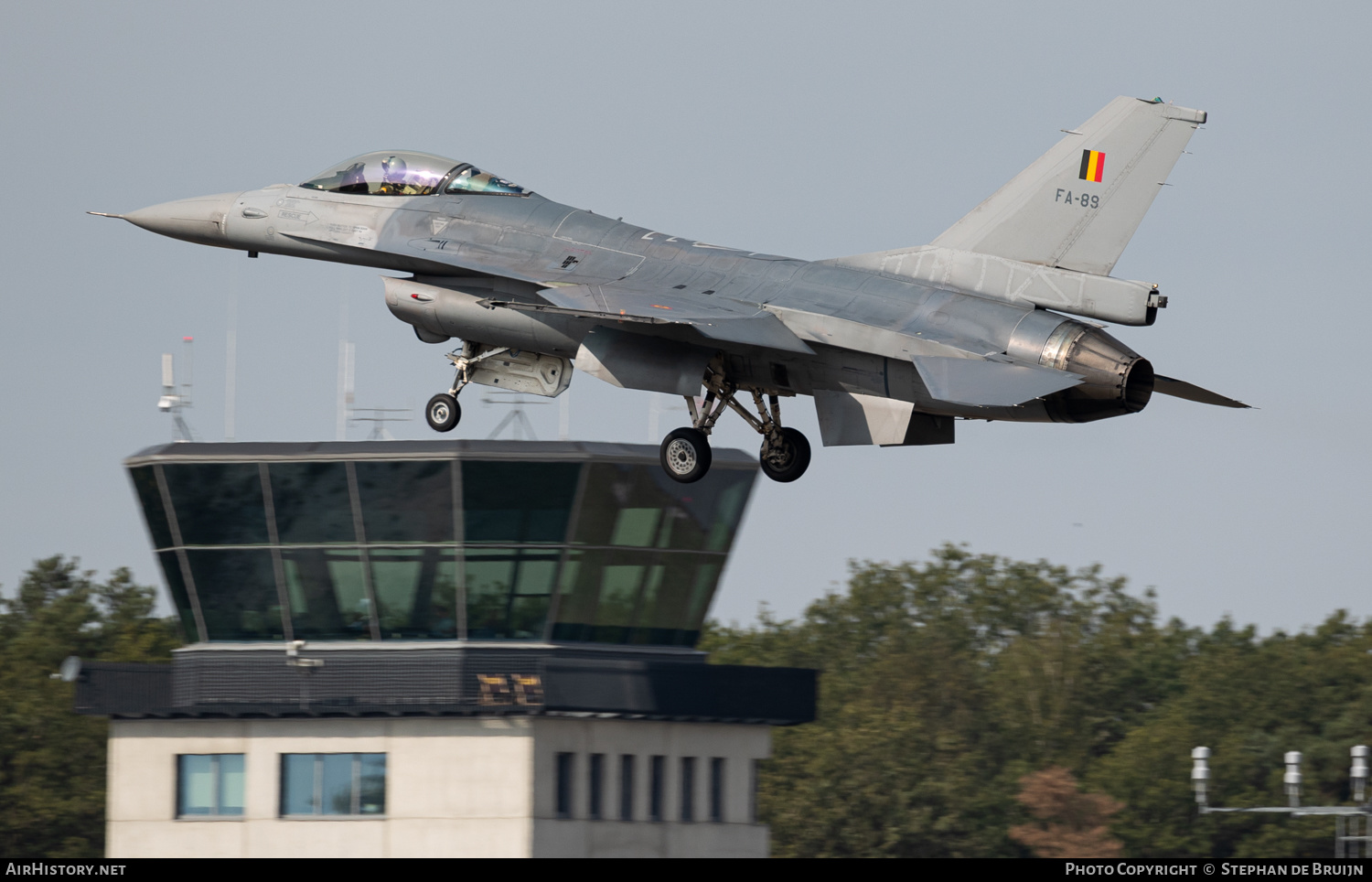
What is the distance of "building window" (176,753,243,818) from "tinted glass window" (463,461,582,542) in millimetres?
6884

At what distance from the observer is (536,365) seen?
27.4 metres

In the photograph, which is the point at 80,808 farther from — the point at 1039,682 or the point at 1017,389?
the point at 1017,389

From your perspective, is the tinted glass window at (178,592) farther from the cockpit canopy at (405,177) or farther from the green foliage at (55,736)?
the green foliage at (55,736)

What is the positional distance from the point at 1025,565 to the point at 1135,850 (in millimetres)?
21511

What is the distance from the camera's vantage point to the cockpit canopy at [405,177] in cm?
→ 2808

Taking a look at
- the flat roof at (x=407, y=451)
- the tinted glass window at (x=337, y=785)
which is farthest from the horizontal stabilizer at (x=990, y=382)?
the tinted glass window at (x=337, y=785)

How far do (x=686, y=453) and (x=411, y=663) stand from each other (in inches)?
562

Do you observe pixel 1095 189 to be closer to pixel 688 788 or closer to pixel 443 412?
pixel 443 412

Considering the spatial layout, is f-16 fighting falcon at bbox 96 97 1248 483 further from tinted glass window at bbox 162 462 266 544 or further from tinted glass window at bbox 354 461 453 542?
tinted glass window at bbox 162 462 266 544

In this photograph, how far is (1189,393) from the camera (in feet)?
84.5

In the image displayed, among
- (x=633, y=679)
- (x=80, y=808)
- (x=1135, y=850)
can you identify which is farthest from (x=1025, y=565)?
(x=633, y=679)

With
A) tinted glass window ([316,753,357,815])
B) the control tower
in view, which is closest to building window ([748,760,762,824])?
the control tower

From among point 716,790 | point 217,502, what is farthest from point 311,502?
point 716,790

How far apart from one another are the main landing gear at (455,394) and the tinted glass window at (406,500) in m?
11.6
